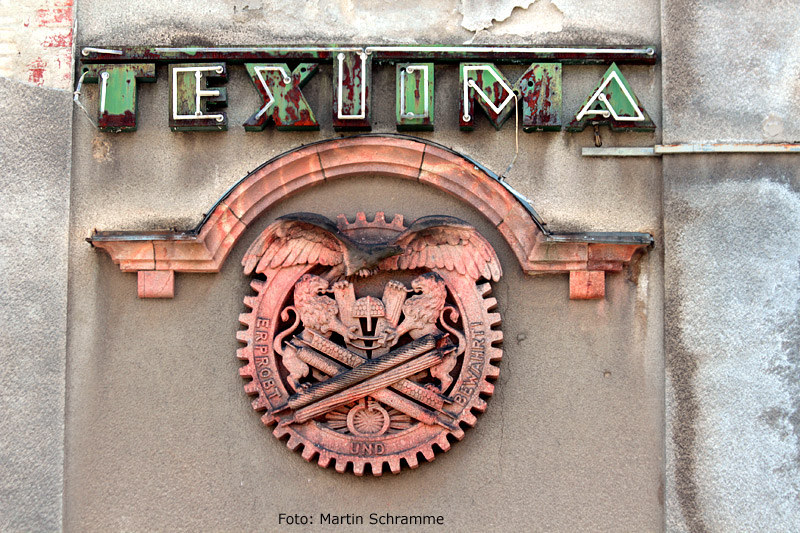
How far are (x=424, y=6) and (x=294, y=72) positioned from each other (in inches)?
44.9

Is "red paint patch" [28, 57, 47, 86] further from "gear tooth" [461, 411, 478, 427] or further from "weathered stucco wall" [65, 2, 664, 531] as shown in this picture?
"gear tooth" [461, 411, 478, 427]

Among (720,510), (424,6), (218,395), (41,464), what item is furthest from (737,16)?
(41,464)

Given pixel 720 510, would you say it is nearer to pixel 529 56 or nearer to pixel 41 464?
pixel 529 56

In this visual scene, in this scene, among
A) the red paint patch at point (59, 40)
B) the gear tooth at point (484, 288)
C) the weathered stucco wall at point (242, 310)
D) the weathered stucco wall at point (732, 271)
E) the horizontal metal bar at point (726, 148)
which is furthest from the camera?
the red paint patch at point (59, 40)

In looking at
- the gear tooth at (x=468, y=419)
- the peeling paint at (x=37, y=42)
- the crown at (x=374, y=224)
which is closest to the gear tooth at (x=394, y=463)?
the gear tooth at (x=468, y=419)

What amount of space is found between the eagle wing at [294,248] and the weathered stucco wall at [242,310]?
21 centimetres

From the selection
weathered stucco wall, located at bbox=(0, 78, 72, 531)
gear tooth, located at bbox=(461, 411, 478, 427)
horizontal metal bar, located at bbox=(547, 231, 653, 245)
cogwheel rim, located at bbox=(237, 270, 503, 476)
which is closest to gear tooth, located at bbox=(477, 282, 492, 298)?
cogwheel rim, located at bbox=(237, 270, 503, 476)

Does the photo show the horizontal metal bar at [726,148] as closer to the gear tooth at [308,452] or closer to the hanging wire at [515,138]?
the hanging wire at [515,138]

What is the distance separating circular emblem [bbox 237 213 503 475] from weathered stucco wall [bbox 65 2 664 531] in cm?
20

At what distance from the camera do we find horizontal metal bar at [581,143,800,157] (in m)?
7.66

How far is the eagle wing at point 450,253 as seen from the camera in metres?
7.59

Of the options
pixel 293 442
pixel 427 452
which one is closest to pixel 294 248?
pixel 293 442

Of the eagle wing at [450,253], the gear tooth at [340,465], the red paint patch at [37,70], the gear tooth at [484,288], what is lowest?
the gear tooth at [340,465]

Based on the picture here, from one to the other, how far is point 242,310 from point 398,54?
2215 mm
